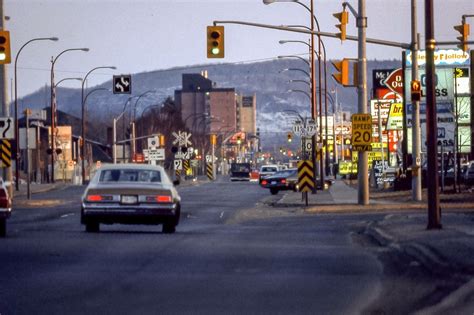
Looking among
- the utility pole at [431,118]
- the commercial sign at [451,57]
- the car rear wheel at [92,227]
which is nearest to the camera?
the utility pole at [431,118]

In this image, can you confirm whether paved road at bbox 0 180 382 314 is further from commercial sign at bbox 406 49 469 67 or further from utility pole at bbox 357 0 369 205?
commercial sign at bbox 406 49 469 67

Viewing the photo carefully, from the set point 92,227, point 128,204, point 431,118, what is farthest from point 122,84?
point 431,118

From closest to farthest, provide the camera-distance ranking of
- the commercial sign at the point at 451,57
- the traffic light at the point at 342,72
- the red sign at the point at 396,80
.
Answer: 1. the traffic light at the point at 342,72
2. the red sign at the point at 396,80
3. the commercial sign at the point at 451,57

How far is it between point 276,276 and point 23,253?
5490 mm

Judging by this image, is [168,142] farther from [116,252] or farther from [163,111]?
[116,252]

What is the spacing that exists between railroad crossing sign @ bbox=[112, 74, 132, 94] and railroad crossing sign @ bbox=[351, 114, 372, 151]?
20.1 m

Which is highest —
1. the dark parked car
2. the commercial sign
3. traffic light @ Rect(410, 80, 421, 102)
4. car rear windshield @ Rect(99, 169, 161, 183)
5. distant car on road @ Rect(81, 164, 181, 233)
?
the commercial sign

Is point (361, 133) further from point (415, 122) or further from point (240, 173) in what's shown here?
point (240, 173)

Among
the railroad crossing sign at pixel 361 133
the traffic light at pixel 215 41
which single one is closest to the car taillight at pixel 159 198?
the traffic light at pixel 215 41

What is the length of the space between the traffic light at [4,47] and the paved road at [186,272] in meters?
9.26

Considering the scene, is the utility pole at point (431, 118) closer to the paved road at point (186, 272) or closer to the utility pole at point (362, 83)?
the paved road at point (186, 272)

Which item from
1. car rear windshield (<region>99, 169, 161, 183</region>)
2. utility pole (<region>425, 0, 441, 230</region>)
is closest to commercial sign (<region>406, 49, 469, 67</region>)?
car rear windshield (<region>99, 169, 161, 183</region>)

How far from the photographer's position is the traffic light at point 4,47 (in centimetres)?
3559

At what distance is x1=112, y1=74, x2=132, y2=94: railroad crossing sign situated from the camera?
5756cm
